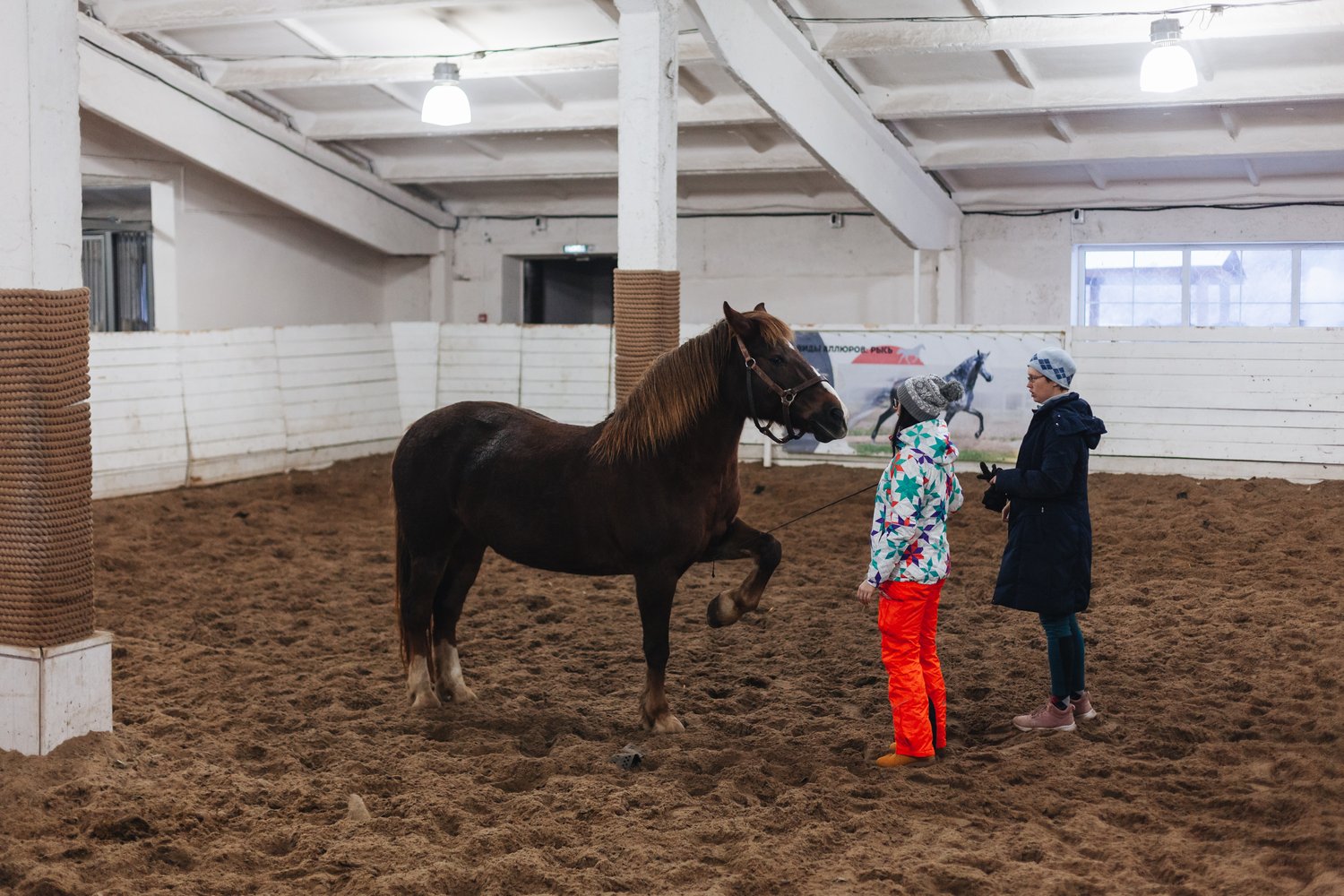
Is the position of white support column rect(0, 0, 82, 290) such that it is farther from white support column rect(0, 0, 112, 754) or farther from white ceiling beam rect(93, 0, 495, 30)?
white ceiling beam rect(93, 0, 495, 30)

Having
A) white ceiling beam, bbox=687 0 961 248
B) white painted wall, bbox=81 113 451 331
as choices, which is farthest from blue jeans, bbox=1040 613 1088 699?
white painted wall, bbox=81 113 451 331

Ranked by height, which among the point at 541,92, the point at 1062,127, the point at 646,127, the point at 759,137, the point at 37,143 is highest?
the point at 541,92

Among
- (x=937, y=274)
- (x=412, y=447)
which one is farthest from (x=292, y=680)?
(x=937, y=274)

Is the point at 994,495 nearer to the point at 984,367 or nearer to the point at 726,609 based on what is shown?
the point at 726,609

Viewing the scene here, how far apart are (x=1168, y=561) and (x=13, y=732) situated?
21.7ft

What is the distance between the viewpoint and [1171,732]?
4.73 m

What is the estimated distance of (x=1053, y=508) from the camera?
4.65 meters

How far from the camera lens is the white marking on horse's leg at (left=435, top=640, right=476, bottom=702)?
5434 mm

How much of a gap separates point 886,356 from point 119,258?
10.3 meters

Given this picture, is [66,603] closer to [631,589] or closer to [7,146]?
[7,146]

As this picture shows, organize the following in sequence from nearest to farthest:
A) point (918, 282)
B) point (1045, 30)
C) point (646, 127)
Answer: point (646, 127), point (1045, 30), point (918, 282)

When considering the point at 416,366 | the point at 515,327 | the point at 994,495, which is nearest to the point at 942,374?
the point at 515,327

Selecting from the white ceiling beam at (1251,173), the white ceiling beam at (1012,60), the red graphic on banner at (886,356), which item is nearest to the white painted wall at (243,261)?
the red graphic on banner at (886,356)

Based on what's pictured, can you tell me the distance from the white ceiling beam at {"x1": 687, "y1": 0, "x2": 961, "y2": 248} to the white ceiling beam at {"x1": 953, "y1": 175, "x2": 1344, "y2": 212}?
1.75ft
